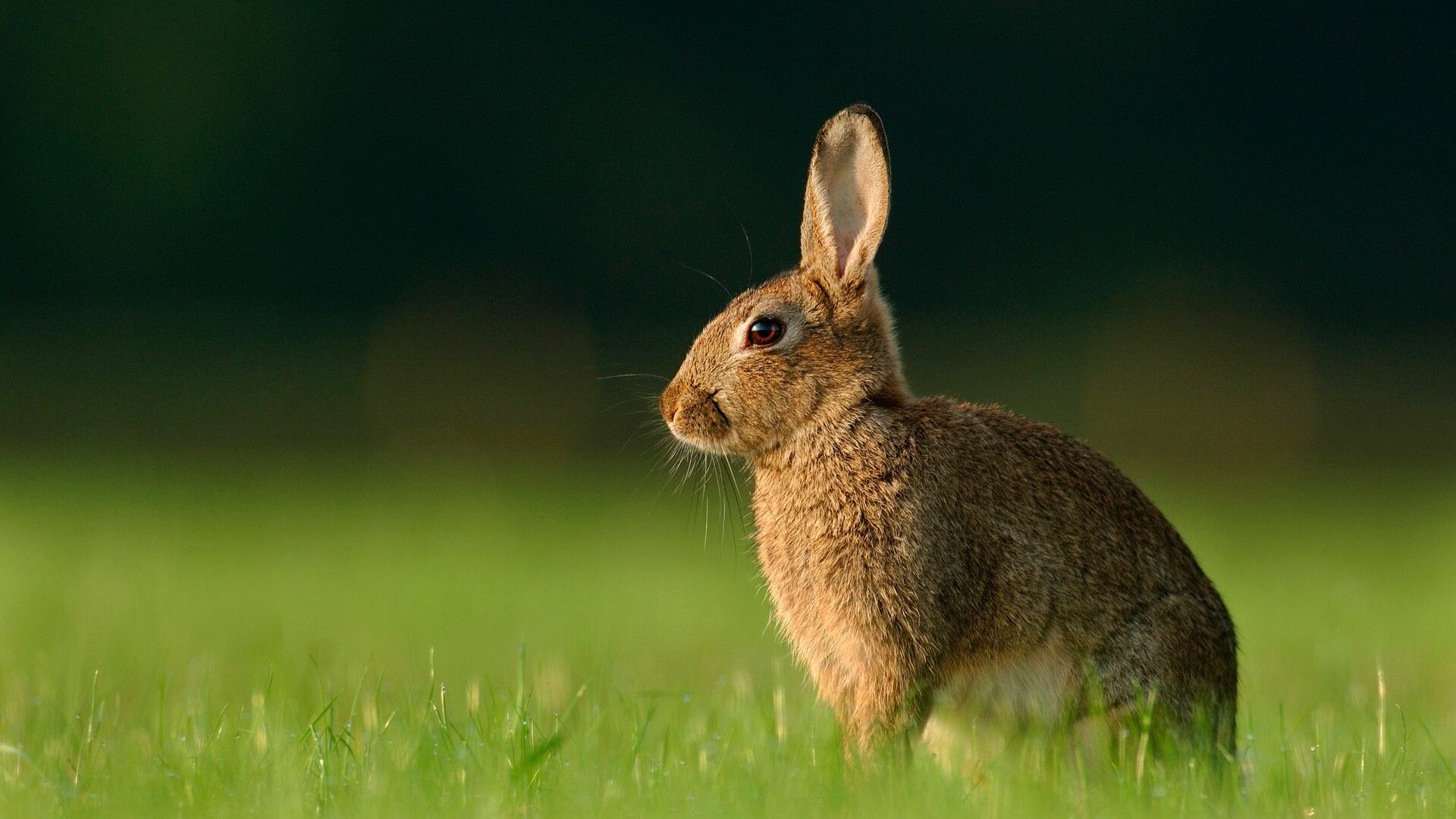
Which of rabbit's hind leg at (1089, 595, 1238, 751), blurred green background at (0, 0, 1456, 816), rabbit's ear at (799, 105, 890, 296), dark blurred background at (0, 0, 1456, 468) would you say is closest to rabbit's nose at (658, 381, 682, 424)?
rabbit's ear at (799, 105, 890, 296)

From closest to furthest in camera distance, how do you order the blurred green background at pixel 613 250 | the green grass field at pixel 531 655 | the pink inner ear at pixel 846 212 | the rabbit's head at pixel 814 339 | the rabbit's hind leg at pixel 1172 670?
the green grass field at pixel 531 655, the rabbit's hind leg at pixel 1172 670, the rabbit's head at pixel 814 339, the pink inner ear at pixel 846 212, the blurred green background at pixel 613 250

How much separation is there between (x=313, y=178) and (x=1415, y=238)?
10759 millimetres

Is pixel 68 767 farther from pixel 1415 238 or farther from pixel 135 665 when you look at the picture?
pixel 1415 238

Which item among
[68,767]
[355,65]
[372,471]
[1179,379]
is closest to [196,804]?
[68,767]

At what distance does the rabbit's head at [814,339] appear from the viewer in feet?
14.5

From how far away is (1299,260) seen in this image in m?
16.3

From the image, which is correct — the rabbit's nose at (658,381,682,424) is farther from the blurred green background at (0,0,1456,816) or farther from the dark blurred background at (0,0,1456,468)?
the dark blurred background at (0,0,1456,468)

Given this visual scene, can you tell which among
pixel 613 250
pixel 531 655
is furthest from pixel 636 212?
pixel 531 655

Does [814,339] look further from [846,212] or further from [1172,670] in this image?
[1172,670]

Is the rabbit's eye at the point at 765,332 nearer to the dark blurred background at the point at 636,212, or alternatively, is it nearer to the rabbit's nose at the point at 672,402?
the rabbit's nose at the point at 672,402

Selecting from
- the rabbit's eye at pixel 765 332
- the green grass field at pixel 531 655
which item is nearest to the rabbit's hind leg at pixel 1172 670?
the green grass field at pixel 531 655

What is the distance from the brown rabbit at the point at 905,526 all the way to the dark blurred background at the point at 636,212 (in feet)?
32.2

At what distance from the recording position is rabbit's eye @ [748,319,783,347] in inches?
176

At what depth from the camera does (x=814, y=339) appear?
14.6 ft
